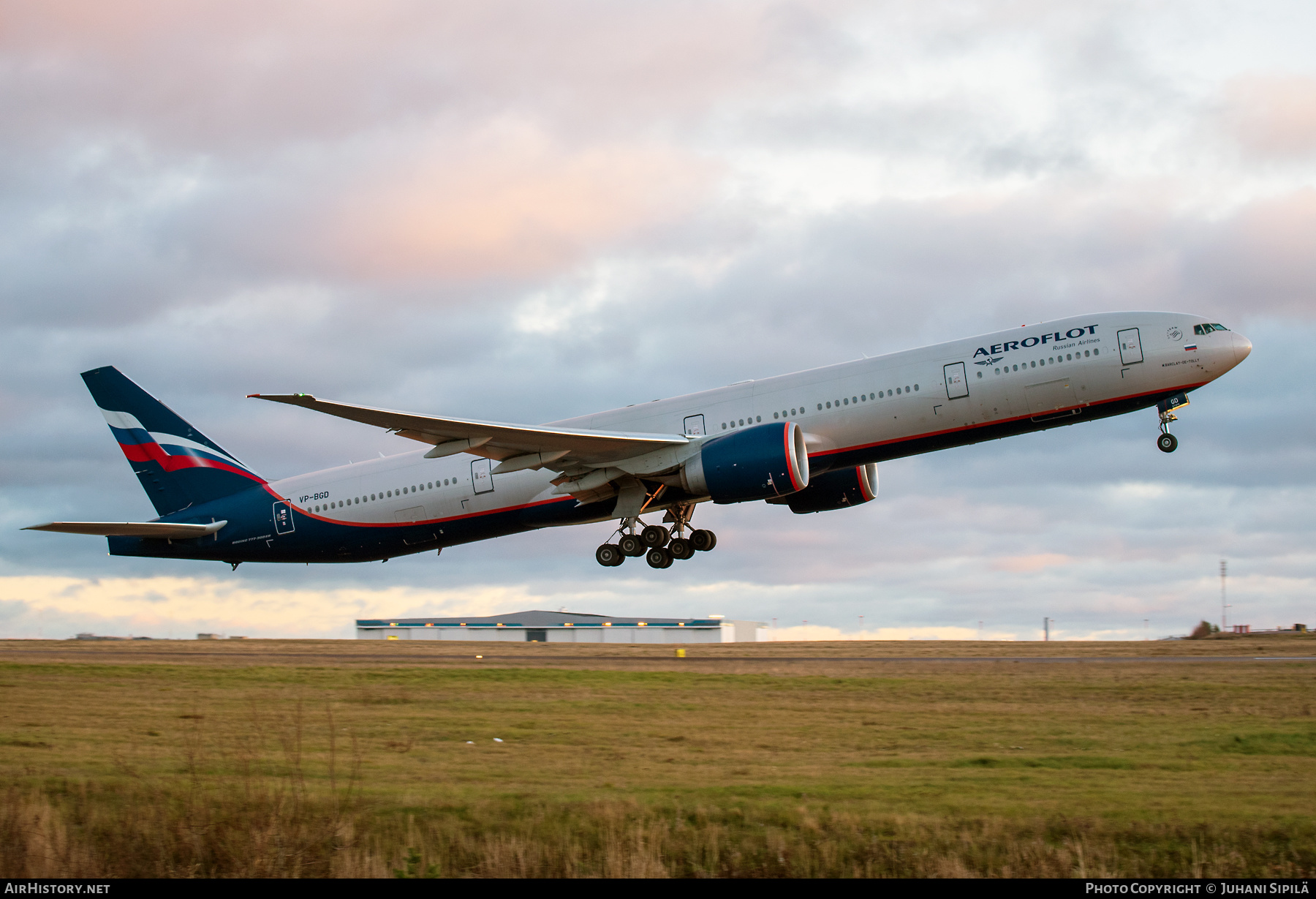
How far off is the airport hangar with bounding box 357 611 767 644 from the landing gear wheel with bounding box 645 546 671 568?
31.8 metres

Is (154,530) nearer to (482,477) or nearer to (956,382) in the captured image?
(482,477)

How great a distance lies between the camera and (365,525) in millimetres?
39594

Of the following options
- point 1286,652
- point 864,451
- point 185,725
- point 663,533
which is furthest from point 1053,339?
point 185,725

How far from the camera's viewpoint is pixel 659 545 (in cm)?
3706

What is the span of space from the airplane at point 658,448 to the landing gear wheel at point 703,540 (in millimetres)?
75

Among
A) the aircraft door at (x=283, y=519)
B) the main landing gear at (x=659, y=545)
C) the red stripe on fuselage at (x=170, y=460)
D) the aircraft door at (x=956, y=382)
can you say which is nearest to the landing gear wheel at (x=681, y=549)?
the main landing gear at (x=659, y=545)

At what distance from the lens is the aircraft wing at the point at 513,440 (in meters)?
30.6

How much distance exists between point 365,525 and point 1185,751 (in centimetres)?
2777

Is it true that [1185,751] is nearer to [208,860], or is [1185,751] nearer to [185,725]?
[208,860]

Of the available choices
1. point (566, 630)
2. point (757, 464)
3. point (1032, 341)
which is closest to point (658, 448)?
point (757, 464)

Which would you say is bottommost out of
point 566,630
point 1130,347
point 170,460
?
point 566,630

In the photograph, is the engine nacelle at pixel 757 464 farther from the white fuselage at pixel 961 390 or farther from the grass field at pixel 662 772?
the grass field at pixel 662 772

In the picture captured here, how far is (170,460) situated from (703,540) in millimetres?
20962

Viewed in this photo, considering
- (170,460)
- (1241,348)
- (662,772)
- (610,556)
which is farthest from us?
(170,460)
